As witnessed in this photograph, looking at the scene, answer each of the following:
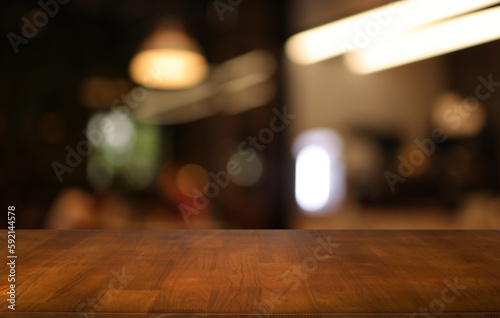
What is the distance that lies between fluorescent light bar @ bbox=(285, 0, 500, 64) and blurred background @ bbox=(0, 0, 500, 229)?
0.01 meters

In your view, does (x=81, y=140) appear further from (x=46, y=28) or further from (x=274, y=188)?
(x=274, y=188)

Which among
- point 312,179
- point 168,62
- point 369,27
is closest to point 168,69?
point 168,62

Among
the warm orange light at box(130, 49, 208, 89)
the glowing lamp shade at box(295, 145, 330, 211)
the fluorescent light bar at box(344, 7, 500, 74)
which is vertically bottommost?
the glowing lamp shade at box(295, 145, 330, 211)

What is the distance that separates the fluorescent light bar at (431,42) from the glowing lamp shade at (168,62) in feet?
3.16

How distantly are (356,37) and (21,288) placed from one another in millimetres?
2900

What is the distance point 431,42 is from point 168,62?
5.51 feet

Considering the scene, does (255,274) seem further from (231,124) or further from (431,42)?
(431,42)

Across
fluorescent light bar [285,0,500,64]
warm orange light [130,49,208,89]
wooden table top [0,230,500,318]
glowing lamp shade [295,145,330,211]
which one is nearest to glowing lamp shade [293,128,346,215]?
glowing lamp shade [295,145,330,211]

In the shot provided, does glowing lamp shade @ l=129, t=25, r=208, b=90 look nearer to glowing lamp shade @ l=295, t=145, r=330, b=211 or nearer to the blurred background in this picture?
the blurred background

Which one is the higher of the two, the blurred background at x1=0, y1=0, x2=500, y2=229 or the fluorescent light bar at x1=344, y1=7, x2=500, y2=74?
the fluorescent light bar at x1=344, y1=7, x2=500, y2=74

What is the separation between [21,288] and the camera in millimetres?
796

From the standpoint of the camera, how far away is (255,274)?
87 centimetres

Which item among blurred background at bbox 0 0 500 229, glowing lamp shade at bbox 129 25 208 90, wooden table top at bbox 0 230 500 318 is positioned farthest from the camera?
blurred background at bbox 0 0 500 229

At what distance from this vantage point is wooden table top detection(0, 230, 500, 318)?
0.71 m
